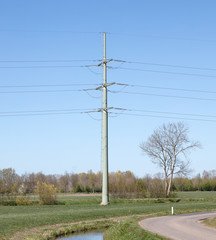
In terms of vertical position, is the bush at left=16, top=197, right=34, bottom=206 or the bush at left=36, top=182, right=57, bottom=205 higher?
the bush at left=36, top=182, right=57, bottom=205

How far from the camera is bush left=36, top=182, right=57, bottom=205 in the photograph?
48.7 meters

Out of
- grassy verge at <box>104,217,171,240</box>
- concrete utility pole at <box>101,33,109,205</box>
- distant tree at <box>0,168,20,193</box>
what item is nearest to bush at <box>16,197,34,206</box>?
distant tree at <box>0,168,20,193</box>

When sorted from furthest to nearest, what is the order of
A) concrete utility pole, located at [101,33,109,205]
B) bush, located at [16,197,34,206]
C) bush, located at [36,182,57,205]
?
1. bush, located at [16,197,34,206]
2. bush, located at [36,182,57,205]
3. concrete utility pole, located at [101,33,109,205]

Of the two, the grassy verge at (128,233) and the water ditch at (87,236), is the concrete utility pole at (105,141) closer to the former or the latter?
the water ditch at (87,236)

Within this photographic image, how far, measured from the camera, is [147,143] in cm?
7588

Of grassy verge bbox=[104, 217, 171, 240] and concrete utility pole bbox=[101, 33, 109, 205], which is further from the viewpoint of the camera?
concrete utility pole bbox=[101, 33, 109, 205]

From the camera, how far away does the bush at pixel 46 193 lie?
4869 centimetres

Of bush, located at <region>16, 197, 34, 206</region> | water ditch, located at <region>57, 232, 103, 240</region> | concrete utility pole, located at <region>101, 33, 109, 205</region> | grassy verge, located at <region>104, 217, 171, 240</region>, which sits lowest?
water ditch, located at <region>57, 232, 103, 240</region>

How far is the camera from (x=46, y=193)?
4931 centimetres

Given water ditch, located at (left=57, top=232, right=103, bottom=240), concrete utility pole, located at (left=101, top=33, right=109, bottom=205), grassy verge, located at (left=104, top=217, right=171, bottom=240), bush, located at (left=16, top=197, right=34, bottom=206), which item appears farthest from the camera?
bush, located at (left=16, top=197, right=34, bottom=206)

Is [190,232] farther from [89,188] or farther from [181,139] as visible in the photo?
[89,188]

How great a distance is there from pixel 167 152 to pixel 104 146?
34940 millimetres

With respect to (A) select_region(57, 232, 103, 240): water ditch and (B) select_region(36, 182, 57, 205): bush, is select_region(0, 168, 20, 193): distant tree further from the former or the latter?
(A) select_region(57, 232, 103, 240): water ditch

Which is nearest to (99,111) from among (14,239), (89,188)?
(14,239)
